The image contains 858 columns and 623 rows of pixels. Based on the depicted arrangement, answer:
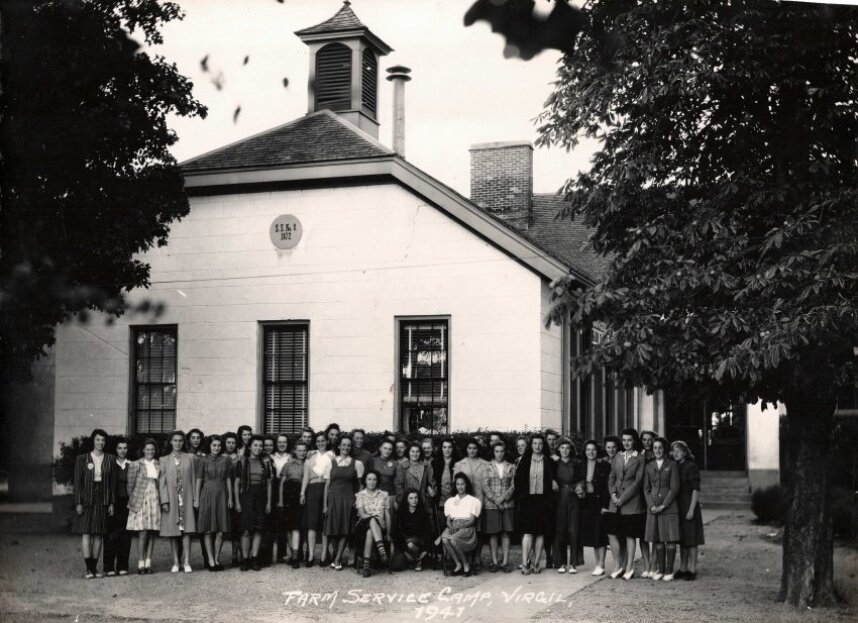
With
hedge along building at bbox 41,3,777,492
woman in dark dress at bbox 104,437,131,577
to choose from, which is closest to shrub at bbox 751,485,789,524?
hedge along building at bbox 41,3,777,492

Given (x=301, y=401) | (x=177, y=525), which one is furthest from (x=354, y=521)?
(x=301, y=401)

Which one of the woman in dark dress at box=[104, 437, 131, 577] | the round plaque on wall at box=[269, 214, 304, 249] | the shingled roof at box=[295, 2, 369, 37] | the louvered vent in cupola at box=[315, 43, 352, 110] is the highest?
the shingled roof at box=[295, 2, 369, 37]

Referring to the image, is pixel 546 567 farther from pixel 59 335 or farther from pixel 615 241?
pixel 59 335

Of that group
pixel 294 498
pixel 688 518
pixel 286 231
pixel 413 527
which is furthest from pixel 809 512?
pixel 286 231

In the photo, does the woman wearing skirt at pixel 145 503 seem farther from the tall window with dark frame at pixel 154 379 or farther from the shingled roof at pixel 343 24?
the shingled roof at pixel 343 24

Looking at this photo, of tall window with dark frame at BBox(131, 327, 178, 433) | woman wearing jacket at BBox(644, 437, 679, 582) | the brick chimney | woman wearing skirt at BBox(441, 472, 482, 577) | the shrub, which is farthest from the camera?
the shrub

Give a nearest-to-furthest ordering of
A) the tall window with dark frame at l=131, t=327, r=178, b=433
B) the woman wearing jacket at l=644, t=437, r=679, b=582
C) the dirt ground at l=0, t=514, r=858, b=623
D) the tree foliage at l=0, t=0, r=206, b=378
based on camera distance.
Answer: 1. the dirt ground at l=0, t=514, r=858, b=623
2. the tree foliage at l=0, t=0, r=206, b=378
3. the woman wearing jacket at l=644, t=437, r=679, b=582
4. the tall window with dark frame at l=131, t=327, r=178, b=433

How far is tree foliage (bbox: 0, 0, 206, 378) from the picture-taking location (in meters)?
8.88

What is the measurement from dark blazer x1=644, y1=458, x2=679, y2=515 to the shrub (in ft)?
21.0

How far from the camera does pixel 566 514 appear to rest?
431 inches

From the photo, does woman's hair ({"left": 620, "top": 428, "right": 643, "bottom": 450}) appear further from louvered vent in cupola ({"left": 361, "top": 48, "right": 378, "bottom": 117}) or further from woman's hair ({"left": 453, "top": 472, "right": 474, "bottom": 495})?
louvered vent in cupola ({"left": 361, "top": 48, "right": 378, "bottom": 117})

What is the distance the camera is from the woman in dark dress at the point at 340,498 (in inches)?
433

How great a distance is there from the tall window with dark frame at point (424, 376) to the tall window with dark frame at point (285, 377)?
1.39 metres

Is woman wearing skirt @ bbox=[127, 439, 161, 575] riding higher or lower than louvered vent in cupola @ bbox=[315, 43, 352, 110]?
lower
